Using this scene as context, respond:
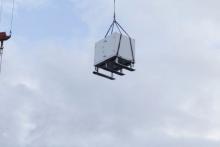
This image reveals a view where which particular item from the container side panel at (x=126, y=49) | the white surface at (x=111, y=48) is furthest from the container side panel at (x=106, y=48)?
the container side panel at (x=126, y=49)

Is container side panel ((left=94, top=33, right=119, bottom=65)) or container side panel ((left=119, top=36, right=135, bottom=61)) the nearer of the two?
container side panel ((left=94, top=33, right=119, bottom=65))

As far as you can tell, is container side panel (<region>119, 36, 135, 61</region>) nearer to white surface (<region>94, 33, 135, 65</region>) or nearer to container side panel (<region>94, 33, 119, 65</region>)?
white surface (<region>94, 33, 135, 65</region>)

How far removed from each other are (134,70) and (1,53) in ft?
76.1

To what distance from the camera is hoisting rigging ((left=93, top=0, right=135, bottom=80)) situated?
156ft

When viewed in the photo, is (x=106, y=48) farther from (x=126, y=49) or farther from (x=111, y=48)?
(x=126, y=49)

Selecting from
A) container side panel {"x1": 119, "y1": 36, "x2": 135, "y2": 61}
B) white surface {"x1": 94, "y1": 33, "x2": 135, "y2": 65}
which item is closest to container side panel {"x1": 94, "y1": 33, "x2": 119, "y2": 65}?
white surface {"x1": 94, "y1": 33, "x2": 135, "y2": 65}

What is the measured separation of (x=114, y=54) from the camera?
47.2 metres

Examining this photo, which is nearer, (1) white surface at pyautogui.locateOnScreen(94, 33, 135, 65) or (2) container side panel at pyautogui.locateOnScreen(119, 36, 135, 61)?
(1) white surface at pyautogui.locateOnScreen(94, 33, 135, 65)

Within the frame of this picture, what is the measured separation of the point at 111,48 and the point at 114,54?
2.33ft

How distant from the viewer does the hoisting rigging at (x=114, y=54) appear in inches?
1870

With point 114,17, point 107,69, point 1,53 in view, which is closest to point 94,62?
point 107,69

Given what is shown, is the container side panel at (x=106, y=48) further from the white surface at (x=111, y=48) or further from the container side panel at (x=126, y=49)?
the container side panel at (x=126, y=49)

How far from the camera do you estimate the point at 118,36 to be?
48250 mm

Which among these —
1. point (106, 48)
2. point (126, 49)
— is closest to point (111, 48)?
point (106, 48)
